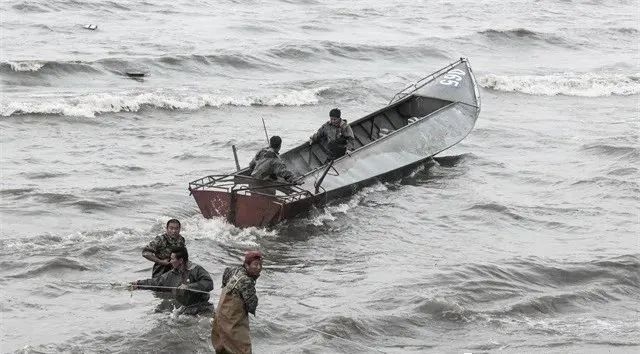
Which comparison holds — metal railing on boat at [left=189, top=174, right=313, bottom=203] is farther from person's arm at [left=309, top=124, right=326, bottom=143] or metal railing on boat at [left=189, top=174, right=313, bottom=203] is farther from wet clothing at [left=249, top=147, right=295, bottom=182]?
person's arm at [left=309, top=124, right=326, bottom=143]

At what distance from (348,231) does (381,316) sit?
449 centimetres

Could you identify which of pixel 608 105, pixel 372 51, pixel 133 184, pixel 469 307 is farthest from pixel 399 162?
pixel 372 51

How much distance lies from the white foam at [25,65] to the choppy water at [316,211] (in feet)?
0.21

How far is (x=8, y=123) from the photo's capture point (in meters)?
26.3

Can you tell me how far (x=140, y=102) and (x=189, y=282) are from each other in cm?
1735

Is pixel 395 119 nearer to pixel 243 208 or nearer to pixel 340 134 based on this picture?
pixel 340 134

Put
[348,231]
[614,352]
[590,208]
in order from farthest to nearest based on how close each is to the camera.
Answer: [590,208]
[348,231]
[614,352]

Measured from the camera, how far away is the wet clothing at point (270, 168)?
1747 cm

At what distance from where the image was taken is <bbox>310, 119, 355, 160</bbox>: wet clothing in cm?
2012

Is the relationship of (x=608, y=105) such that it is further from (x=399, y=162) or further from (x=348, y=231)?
(x=348, y=231)

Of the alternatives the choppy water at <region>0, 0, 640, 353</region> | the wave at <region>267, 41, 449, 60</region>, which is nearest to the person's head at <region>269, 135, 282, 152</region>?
the choppy water at <region>0, 0, 640, 353</region>

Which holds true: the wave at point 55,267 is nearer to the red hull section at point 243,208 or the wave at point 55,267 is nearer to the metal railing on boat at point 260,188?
the metal railing on boat at point 260,188

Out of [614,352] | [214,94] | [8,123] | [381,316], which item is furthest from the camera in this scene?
[214,94]

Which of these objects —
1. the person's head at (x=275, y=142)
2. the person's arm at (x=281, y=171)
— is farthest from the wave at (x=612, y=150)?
the person's head at (x=275, y=142)
